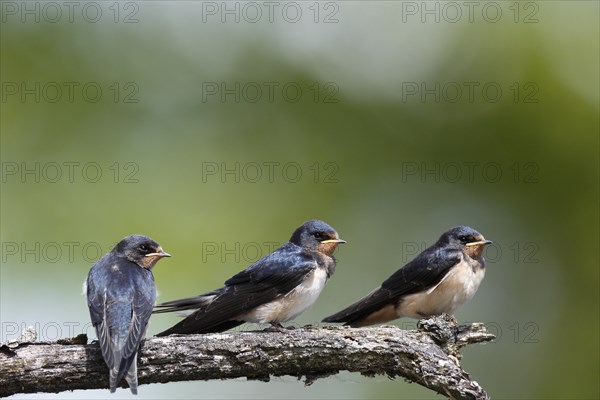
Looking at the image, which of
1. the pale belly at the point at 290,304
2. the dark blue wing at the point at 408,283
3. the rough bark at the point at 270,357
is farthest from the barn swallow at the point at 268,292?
the rough bark at the point at 270,357

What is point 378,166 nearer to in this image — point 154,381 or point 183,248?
point 183,248

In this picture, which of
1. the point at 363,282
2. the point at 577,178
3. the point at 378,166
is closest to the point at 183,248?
the point at 363,282

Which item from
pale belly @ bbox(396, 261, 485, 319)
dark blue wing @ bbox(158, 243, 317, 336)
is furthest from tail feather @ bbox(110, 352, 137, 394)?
pale belly @ bbox(396, 261, 485, 319)

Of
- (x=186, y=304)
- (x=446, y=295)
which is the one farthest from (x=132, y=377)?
(x=446, y=295)

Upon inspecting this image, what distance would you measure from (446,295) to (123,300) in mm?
2082

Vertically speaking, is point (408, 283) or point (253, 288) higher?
point (253, 288)

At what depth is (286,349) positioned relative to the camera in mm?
4777

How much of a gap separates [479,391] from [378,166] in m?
5.05

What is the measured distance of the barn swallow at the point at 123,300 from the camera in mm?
4543

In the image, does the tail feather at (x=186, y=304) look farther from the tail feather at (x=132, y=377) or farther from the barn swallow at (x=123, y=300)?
the tail feather at (x=132, y=377)

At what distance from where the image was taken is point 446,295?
20.2 ft

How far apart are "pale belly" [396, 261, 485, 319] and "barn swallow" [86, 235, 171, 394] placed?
1.62 metres

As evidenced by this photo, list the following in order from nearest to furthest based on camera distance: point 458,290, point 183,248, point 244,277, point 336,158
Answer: point 244,277, point 458,290, point 183,248, point 336,158

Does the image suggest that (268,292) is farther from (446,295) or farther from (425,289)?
(446,295)
